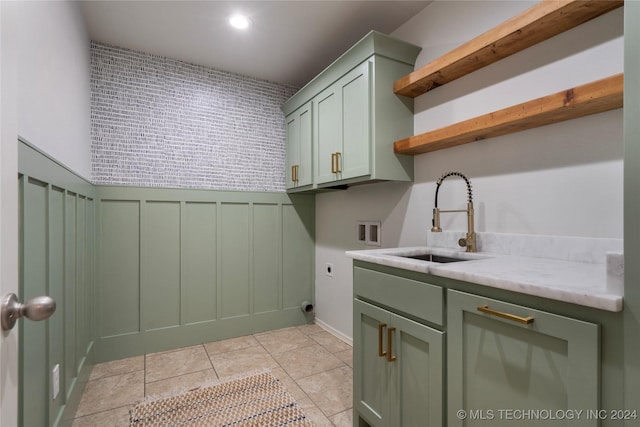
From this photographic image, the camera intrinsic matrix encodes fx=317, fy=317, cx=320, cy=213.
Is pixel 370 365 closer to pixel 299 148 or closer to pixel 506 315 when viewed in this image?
pixel 506 315

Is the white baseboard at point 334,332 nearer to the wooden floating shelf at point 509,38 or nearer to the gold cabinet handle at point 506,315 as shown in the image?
the gold cabinet handle at point 506,315

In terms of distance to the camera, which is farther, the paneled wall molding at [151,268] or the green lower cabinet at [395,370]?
the paneled wall molding at [151,268]

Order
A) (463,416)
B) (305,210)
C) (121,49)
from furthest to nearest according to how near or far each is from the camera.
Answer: (305,210)
(121,49)
(463,416)

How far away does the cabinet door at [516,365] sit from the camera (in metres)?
0.82

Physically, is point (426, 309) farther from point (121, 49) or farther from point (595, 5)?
point (121, 49)

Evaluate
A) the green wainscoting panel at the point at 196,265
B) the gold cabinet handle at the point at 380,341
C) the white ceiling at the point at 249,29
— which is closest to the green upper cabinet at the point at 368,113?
the white ceiling at the point at 249,29

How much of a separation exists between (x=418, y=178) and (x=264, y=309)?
1969 mm

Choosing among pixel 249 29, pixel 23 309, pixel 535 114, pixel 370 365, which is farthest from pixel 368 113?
pixel 23 309

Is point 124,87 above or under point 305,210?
above

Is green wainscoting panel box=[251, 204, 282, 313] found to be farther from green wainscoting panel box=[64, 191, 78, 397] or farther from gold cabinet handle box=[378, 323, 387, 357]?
gold cabinet handle box=[378, 323, 387, 357]

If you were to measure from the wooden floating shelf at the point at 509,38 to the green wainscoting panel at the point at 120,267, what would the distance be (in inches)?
91.8

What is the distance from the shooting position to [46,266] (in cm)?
129

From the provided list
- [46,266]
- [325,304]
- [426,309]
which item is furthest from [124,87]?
[426,309]

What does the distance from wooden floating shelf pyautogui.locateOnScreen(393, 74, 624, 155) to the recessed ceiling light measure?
1440mm
